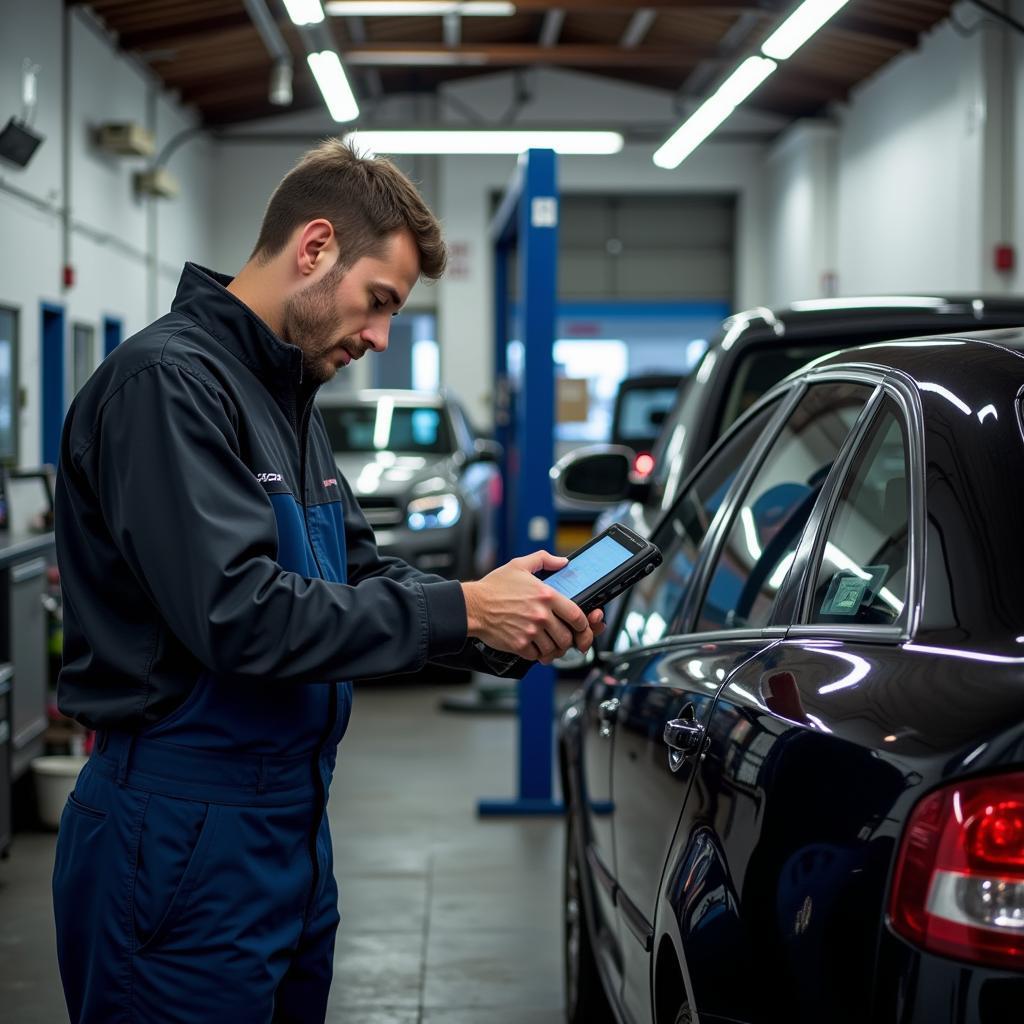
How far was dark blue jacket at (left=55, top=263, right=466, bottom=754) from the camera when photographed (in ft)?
5.82

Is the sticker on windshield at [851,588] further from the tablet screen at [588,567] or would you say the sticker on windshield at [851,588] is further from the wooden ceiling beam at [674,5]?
the wooden ceiling beam at [674,5]

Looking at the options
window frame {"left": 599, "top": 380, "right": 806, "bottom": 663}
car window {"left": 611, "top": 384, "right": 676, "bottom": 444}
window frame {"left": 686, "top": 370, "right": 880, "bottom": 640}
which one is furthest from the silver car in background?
window frame {"left": 686, "top": 370, "right": 880, "bottom": 640}

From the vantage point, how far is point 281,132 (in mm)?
20094

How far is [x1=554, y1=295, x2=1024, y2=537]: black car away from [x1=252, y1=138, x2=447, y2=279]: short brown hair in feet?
6.76

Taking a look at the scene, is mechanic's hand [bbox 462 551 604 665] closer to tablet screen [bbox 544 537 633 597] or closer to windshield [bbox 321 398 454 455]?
tablet screen [bbox 544 537 633 597]

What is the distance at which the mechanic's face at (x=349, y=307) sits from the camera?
201 centimetres

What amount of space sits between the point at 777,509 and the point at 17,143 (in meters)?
8.95

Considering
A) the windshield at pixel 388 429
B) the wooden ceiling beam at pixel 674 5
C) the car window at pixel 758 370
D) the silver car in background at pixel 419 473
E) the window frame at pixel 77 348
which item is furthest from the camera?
the wooden ceiling beam at pixel 674 5

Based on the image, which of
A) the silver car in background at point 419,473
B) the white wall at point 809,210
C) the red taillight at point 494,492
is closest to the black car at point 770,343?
the silver car in background at point 419,473

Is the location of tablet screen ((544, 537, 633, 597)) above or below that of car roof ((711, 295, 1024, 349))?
below

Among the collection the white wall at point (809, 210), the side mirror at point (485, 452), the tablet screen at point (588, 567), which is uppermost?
the white wall at point (809, 210)

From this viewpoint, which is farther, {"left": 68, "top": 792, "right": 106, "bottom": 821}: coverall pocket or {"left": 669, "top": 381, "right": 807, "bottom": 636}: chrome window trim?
{"left": 669, "top": 381, "right": 807, "bottom": 636}: chrome window trim

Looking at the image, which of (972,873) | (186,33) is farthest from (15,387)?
(972,873)

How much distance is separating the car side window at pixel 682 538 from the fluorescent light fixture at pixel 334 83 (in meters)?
4.88
